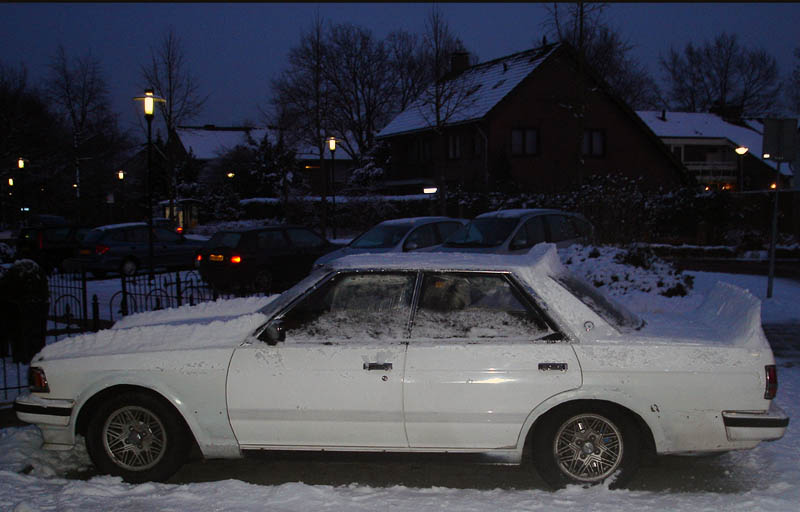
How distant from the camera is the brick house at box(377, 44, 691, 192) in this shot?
32688 mm

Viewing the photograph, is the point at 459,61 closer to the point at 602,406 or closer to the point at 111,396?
the point at 602,406

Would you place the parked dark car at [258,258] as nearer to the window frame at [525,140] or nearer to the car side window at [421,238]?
the car side window at [421,238]

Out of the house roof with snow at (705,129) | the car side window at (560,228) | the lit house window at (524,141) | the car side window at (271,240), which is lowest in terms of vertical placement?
the car side window at (271,240)

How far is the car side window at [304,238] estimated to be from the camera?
15.9 meters

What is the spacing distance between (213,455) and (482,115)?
1143 inches

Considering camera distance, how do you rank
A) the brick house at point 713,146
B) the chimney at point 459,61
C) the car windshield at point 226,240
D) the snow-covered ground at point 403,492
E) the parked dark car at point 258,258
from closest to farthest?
the snow-covered ground at point 403,492
the parked dark car at point 258,258
the car windshield at point 226,240
the chimney at point 459,61
the brick house at point 713,146

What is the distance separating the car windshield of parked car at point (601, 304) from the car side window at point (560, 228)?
8.64 metres

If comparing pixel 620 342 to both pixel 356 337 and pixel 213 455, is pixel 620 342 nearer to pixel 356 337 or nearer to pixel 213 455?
pixel 356 337

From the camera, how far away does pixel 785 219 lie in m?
23.4

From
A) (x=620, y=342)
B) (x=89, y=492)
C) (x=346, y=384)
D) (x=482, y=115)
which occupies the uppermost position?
(x=482, y=115)

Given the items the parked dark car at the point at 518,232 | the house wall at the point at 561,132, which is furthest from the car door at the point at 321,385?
the house wall at the point at 561,132

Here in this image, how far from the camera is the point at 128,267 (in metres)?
18.5

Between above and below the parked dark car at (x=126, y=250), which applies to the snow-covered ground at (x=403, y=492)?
below

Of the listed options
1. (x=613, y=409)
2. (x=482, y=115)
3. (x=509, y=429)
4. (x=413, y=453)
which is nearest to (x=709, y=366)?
(x=613, y=409)
